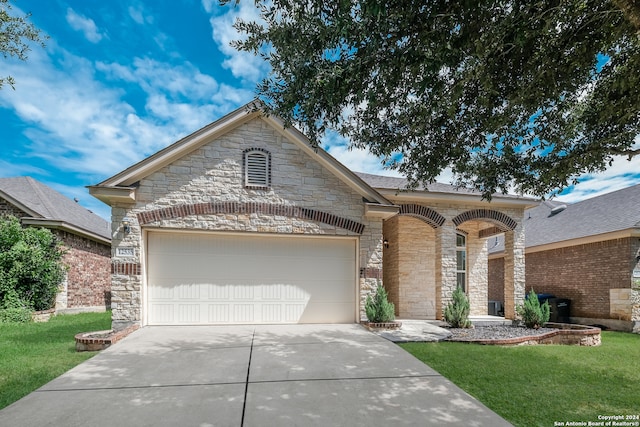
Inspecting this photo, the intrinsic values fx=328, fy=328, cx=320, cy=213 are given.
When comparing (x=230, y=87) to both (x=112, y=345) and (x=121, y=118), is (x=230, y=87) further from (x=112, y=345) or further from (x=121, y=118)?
(x=112, y=345)

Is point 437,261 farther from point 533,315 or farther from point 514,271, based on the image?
point 533,315

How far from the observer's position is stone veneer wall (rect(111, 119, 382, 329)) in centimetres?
809

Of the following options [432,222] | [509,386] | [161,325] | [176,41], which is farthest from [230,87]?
[509,386]

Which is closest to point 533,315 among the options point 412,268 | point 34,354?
point 412,268

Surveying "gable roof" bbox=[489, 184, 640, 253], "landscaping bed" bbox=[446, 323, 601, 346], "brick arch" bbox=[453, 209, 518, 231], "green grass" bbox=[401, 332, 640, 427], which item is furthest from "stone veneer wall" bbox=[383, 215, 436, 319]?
"gable roof" bbox=[489, 184, 640, 253]

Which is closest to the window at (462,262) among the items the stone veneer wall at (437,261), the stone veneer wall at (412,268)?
the stone veneer wall at (437,261)

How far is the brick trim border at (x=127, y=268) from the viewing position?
800cm

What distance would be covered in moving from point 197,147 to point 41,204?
29.0ft

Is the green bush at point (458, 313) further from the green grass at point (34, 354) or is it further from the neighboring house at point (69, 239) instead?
the neighboring house at point (69, 239)

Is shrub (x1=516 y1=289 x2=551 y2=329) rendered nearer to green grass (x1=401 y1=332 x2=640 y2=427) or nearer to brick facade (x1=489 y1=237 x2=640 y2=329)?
green grass (x1=401 y1=332 x2=640 y2=427)

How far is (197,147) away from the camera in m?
8.62

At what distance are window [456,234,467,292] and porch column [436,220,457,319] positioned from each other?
6.21 feet

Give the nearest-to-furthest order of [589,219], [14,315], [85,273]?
1. [14,315]
2. [589,219]
3. [85,273]

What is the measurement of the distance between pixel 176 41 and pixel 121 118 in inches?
229
